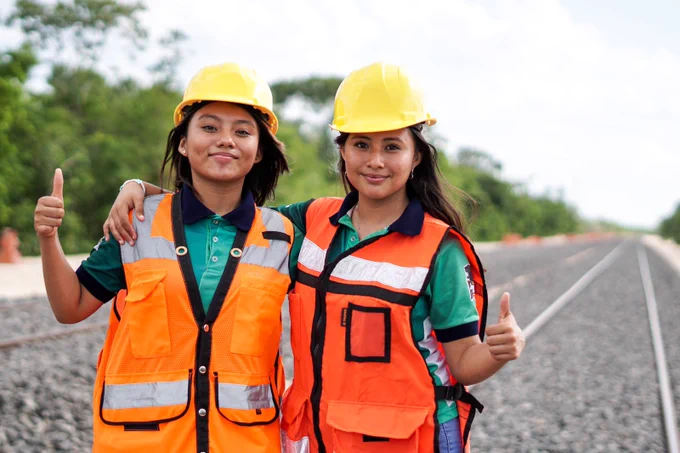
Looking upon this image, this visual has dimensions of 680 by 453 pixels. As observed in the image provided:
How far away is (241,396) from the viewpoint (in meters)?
2.09

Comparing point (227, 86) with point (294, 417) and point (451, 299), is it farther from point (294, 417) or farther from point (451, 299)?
point (294, 417)

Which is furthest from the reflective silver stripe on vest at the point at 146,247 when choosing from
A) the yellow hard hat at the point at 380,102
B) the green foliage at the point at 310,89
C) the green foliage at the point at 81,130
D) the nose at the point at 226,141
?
the green foliage at the point at 310,89

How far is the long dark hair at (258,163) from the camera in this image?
2365 millimetres

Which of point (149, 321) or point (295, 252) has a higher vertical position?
point (295, 252)

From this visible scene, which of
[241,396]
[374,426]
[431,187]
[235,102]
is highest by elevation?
[235,102]

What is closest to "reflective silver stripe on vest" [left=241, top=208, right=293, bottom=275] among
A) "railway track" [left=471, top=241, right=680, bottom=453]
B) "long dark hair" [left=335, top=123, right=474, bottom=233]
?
"long dark hair" [left=335, top=123, right=474, bottom=233]

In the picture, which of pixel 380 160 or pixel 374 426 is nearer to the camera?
pixel 374 426

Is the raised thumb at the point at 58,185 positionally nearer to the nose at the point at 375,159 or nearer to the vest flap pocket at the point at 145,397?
the vest flap pocket at the point at 145,397

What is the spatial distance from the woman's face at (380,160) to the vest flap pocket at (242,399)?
2.38 ft

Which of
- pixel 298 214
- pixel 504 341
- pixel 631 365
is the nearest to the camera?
pixel 504 341

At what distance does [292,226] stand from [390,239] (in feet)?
1.36

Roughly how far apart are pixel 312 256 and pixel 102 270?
699 millimetres

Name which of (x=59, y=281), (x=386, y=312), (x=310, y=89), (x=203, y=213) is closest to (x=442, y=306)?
(x=386, y=312)

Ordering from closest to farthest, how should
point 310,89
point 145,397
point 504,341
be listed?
point 504,341 → point 145,397 → point 310,89
